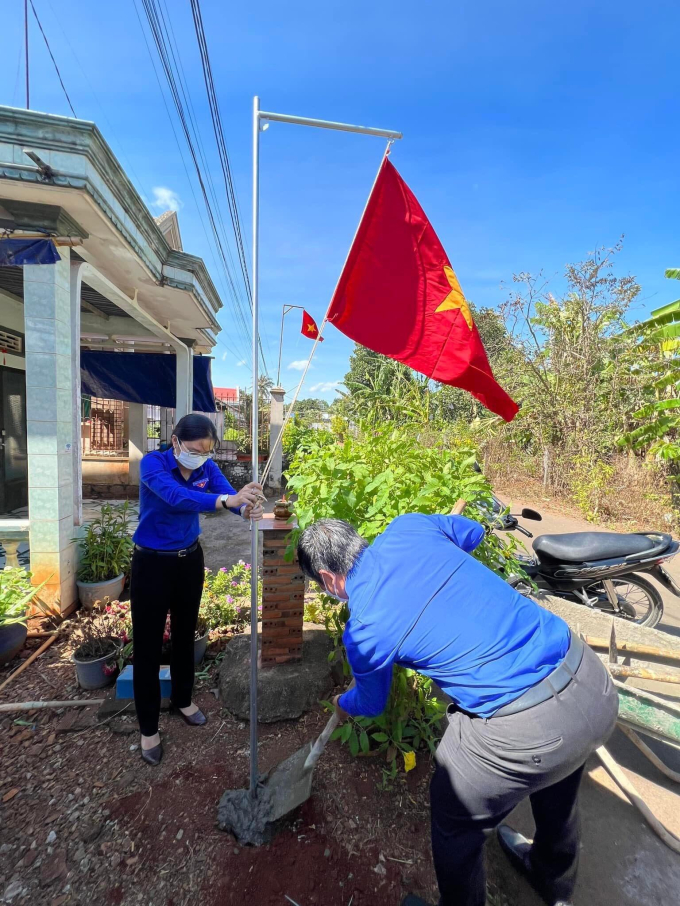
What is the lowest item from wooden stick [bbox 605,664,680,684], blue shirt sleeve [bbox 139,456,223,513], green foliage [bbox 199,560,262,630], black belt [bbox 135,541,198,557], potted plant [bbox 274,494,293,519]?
green foliage [bbox 199,560,262,630]

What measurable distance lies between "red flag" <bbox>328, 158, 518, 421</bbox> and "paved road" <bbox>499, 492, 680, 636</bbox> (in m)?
3.48

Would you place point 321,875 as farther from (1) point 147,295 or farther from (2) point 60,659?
(1) point 147,295

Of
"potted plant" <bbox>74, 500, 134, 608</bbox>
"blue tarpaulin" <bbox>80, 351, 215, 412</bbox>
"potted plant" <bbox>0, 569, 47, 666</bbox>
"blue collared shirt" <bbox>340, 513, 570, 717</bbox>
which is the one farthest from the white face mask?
"blue tarpaulin" <bbox>80, 351, 215, 412</bbox>

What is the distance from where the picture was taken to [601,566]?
10.6ft

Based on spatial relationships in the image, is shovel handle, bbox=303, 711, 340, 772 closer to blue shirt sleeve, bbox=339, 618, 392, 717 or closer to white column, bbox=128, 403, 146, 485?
blue shirt sleeve, bbox=339, 618, 392, 717

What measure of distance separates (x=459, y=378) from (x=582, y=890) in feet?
7.68

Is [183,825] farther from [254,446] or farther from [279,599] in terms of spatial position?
[254,446]

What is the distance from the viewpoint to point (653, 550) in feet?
10.5

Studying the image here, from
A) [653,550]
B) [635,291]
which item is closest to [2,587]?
[653,550]

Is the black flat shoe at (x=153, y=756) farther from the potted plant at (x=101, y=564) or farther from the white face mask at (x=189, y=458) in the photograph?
the potted plant at (x=101, y=564)

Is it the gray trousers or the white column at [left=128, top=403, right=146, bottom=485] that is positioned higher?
the white column at [left=128, top=403, right=146, bottom=485]

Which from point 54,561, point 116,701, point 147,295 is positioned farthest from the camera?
point 147,295

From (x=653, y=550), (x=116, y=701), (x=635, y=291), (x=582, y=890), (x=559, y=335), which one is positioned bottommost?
(x=582, y=890)

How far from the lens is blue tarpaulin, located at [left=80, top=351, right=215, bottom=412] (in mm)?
7477
